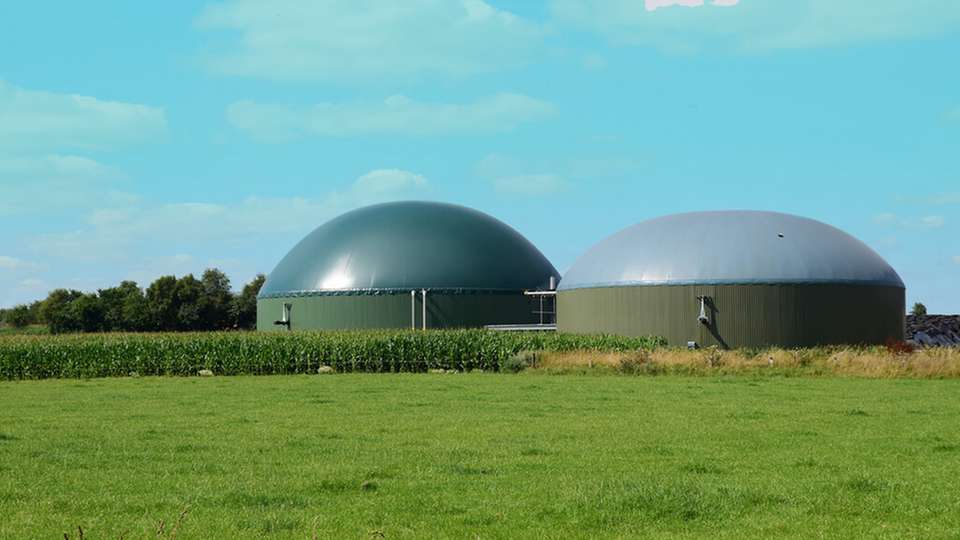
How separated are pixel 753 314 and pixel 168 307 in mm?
59368

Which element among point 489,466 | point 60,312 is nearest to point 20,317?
point 60,312

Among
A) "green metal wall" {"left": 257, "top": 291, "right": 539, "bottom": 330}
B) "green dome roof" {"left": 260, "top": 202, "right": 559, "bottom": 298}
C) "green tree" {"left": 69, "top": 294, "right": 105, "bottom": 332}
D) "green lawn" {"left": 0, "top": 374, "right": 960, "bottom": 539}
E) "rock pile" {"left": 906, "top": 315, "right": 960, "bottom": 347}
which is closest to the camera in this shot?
"green lawn" {"left": 0, "top": 374, "right": 960, "bottom": 539}

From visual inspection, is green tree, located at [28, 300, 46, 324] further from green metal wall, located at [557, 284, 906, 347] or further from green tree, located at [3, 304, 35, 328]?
green metal wall, located at [557, 284, 906, 347]

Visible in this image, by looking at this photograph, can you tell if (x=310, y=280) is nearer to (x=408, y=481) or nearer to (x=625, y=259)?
(x=625, y=259)

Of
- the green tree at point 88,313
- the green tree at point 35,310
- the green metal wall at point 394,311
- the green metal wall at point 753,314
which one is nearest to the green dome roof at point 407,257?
the green metal wall at point 394,311

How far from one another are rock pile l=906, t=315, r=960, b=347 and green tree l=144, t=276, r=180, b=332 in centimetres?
6083

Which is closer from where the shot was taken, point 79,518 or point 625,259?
point 79,518

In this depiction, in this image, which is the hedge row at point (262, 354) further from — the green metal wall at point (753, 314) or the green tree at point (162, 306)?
the green tree at point (162, 306)

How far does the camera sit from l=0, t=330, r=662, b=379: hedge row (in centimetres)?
4447

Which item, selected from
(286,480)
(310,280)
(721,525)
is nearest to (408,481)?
(286,480)

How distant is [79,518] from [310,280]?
53.8 metres

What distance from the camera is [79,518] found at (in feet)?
35.4

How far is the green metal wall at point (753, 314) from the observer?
1866 inches

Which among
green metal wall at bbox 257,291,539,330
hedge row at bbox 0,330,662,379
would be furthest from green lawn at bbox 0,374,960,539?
green metal wall at bbox 257,291,539,330
